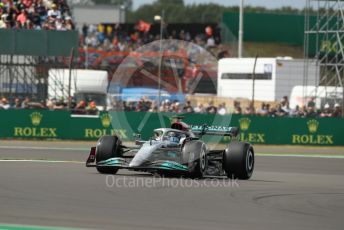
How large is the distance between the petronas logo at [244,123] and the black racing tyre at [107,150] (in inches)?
548

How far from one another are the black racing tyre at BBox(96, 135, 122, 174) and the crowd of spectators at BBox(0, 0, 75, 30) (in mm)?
18620

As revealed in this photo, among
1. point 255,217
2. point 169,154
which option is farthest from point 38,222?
point 169,154

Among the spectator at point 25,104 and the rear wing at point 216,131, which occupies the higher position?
the rear wing at point 216,131

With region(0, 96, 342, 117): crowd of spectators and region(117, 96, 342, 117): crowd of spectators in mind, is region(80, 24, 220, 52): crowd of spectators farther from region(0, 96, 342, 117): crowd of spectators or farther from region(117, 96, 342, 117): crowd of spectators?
region(117, 96, 342, 117): crowd of spectators

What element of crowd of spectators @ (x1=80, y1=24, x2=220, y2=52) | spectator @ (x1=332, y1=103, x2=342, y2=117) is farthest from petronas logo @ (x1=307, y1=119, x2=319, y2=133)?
crowd of spectators @ (x1=80, y1=24, x2=220, y2=52)

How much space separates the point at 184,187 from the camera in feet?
46.2

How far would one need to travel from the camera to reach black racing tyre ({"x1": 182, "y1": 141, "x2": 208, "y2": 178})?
15.5m

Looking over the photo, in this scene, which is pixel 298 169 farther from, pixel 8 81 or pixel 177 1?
pixel 177 1

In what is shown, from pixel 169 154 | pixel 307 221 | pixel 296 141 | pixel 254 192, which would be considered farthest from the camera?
pixel 296 141

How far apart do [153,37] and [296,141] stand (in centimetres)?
2936

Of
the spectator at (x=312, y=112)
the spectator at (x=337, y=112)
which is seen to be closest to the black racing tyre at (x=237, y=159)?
the spectator at (x=312, y=112)

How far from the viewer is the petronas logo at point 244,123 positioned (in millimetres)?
30125

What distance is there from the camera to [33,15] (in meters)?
35.9

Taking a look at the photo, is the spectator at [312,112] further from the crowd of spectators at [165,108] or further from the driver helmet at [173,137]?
the driver helmet at [173,137]
